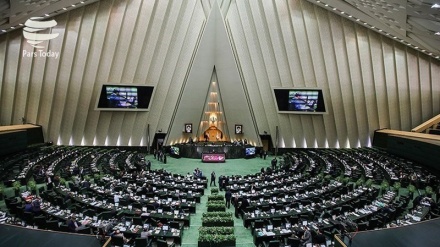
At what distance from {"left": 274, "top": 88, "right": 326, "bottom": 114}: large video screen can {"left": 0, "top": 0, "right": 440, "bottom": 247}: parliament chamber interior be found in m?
0.11

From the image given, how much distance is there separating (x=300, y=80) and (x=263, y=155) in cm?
932

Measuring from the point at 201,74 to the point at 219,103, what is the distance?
5679 millimetres

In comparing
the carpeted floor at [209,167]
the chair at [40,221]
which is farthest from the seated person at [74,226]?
the carpeted floor at [209,167]

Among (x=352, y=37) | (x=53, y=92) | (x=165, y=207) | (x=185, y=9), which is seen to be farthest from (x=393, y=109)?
(x=53, y=92)

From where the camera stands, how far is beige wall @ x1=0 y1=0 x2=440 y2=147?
87.9ft

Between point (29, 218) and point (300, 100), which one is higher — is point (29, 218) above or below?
below

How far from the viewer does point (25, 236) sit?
27.9ft

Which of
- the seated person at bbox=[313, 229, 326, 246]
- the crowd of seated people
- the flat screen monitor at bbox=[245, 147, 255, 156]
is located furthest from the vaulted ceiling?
the flat screen monitor at bbox=[245, 147, 255, 156]

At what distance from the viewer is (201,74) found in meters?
33.3

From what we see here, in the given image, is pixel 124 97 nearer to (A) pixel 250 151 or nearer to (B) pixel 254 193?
(A) pixel 250 151

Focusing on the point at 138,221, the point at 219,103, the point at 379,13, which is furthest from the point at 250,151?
the point at 138,221

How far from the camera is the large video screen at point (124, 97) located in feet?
96.9

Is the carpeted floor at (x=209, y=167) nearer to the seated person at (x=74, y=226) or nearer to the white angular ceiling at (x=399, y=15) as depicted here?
the seated person at (x=74, y=226)

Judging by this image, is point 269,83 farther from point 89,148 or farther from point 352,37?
point 89,148
